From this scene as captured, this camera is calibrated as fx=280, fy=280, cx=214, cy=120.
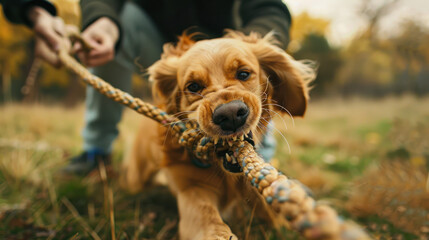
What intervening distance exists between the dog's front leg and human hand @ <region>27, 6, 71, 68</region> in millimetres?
1167

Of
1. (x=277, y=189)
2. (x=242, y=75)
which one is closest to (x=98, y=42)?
(x=242, y=75)

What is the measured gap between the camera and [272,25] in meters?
1.75

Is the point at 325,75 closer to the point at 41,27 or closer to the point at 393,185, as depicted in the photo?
the point at 393,185

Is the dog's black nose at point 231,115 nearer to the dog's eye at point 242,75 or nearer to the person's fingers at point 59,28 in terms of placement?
the dog's eye at point 242,75

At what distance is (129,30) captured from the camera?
2.19 metres

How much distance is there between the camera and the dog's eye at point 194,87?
1.27 metres

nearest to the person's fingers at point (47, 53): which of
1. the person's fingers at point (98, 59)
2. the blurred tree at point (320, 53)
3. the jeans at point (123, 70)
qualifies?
the person's fingers at point (98, 59)

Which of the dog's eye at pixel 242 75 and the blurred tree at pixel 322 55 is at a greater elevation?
the blurred tree at pixel 322 55

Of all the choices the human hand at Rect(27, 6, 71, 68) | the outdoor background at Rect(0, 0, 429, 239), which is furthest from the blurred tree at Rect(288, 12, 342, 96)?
the human hand at Rect(27, 6, 71, 68)

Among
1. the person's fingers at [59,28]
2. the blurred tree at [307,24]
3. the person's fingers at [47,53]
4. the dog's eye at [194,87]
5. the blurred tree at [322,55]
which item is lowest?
the person's fingers at [47,53]

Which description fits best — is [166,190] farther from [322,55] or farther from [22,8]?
[322,55]

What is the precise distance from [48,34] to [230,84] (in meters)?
1.21

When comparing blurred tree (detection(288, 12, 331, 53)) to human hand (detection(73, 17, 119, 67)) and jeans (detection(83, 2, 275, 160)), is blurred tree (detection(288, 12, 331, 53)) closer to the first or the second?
jeans (detection(83, 2, 275, 160))

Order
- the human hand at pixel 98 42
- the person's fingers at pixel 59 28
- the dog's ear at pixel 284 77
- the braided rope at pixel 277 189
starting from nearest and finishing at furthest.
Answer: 1. the braided rope at pixel 277 189
2. the dog's ear at pixel 284 77
3. the human hand at pixel 98 42
4. the person's fingers at pixel 59 28
